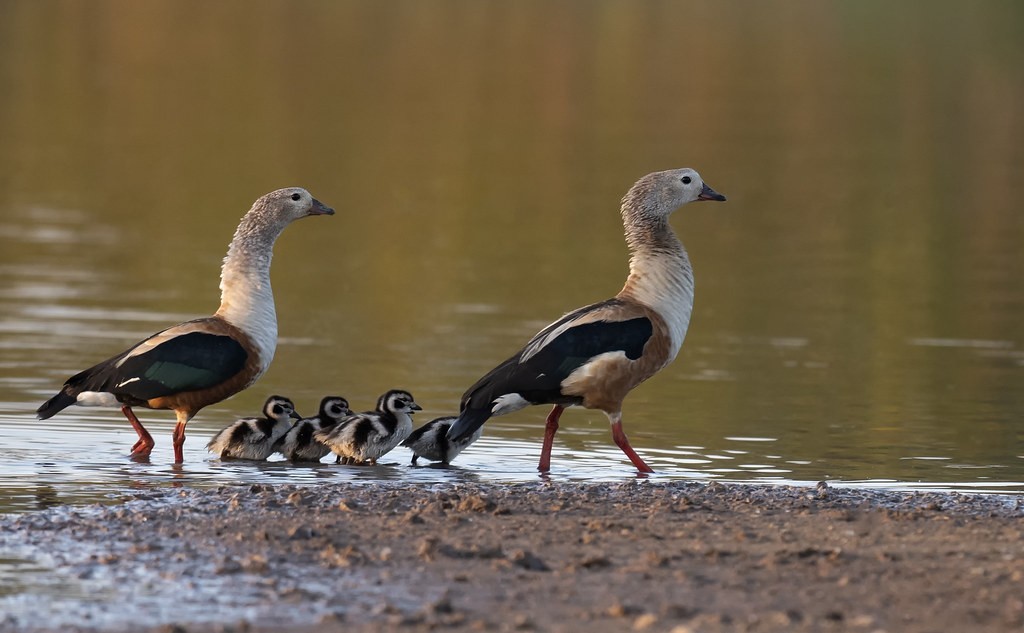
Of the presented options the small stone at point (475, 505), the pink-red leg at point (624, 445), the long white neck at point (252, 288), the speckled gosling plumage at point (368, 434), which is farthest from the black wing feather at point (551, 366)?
the small stone at point (475, 505)

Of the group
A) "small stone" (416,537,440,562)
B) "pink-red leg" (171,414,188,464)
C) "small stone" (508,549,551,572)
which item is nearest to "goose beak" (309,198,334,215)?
"pink-red leg" (171,414,188,464)

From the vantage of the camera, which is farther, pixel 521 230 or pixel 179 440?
pixel 521 230

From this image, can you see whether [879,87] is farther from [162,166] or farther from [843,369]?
[843,369]

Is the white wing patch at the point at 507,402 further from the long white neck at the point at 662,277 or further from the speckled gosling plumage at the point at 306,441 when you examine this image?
the speckled gosling plumage at the point at 306,441

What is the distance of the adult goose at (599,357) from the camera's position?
12.2 metres

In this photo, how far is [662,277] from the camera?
12906 mm

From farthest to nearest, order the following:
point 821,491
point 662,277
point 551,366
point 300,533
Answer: point 662,277
point 551,366
point 821,491
point 300,533

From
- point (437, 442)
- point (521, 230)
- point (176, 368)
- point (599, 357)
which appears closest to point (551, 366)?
point (599, 357)

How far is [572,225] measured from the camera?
97.0 ft

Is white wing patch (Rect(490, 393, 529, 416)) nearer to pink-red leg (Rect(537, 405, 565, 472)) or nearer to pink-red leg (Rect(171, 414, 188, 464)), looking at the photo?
pink-red leg (Rect(537, 405, 565, 472))

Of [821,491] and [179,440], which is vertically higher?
[179,440]

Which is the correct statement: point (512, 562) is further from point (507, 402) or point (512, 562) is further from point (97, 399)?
point (97, 399)

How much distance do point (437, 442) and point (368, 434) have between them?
18.3 inches

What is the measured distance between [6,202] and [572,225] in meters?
8.94
